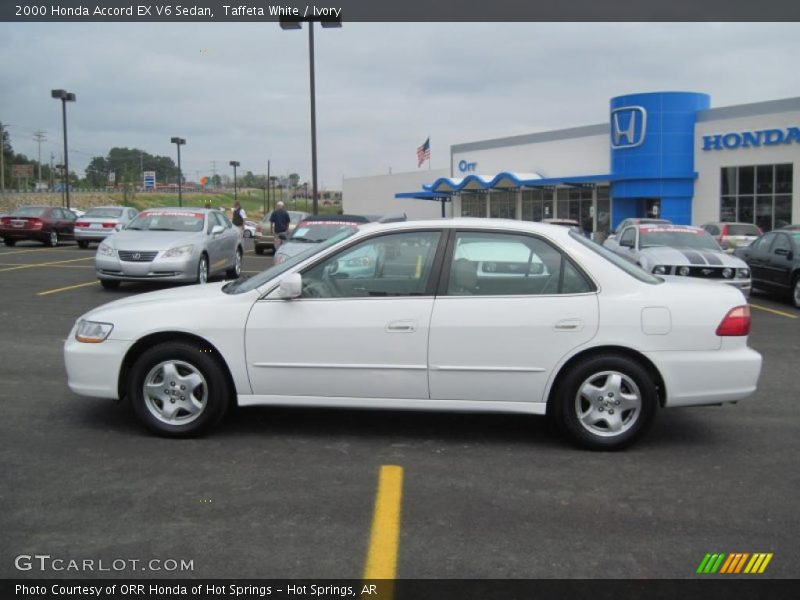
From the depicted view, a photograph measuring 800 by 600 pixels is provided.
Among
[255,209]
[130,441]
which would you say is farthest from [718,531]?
[255,209]

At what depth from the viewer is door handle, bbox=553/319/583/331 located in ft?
16.5

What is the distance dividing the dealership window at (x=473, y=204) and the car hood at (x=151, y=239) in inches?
1454

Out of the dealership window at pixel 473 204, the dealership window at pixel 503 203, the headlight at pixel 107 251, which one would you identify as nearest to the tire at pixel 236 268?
the headlight at pixel 107 251

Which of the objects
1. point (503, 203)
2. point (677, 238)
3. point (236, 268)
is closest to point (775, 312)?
point (677, 238)

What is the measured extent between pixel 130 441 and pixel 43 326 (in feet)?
18.7

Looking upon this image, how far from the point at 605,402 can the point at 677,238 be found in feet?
32.5

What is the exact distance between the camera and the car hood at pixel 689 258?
12.2 metres

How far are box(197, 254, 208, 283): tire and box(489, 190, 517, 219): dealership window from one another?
3426 centimetres

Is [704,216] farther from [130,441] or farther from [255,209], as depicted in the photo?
[255,209]

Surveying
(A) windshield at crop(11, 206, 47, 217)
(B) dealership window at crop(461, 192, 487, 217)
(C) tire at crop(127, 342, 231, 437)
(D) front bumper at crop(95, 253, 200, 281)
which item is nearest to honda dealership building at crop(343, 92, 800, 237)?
(B) dealership window at crop(461, 192, 487, 217)

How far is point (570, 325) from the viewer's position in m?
5.05

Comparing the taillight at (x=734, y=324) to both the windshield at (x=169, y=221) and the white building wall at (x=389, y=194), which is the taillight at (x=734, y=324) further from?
the white building wall at (x=389, y=194)

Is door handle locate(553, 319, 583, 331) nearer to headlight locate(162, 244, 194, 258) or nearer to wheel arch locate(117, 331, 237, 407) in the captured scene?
wheel arch locate(117, 331, 237, 407)

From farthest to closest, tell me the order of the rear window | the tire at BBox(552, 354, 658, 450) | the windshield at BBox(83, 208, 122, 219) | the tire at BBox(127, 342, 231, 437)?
1. the windshield at BBox(83, 208, 122, 219)
2. the rear window
3. the tire at BBox(127, 342, 231, 437)
4. the tire at BBox(552, 354, 658, 450)
